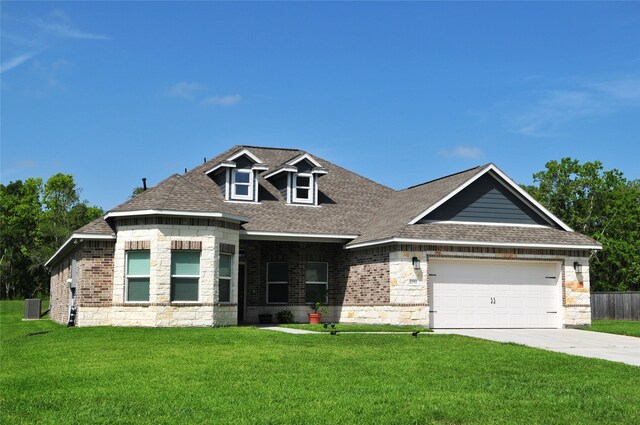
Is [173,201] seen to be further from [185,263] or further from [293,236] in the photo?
[293,236]

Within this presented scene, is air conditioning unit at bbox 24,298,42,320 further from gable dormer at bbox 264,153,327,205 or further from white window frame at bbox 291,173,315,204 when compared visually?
white window frame at bbox 291,173,315,204

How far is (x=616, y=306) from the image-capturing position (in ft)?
118

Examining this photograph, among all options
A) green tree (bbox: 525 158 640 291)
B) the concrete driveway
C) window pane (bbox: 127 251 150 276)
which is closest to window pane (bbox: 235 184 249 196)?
window pane (bbox: 127 251 150 276)

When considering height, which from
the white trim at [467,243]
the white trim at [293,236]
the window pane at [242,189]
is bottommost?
the white trim at [467,243]

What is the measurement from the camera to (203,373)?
12305 millimetres

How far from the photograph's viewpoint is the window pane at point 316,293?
27.3 m

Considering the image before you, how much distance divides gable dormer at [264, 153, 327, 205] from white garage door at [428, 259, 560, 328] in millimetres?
6834

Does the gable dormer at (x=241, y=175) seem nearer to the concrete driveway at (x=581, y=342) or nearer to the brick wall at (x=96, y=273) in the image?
the brick wall at (x=96, y=273)

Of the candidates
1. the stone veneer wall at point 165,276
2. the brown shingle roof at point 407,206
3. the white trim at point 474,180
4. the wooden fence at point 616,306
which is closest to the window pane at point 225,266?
the stone veneer wall at point 165,276

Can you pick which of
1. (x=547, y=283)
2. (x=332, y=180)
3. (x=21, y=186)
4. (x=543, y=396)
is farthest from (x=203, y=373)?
(x=21, y=186)

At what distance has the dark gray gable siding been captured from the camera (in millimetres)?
25250

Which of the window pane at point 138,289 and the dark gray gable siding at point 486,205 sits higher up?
the dark gray gable siding at point 486,205

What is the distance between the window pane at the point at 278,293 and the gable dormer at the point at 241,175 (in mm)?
3394

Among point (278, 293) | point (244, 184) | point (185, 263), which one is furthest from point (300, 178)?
point (185, 263)
